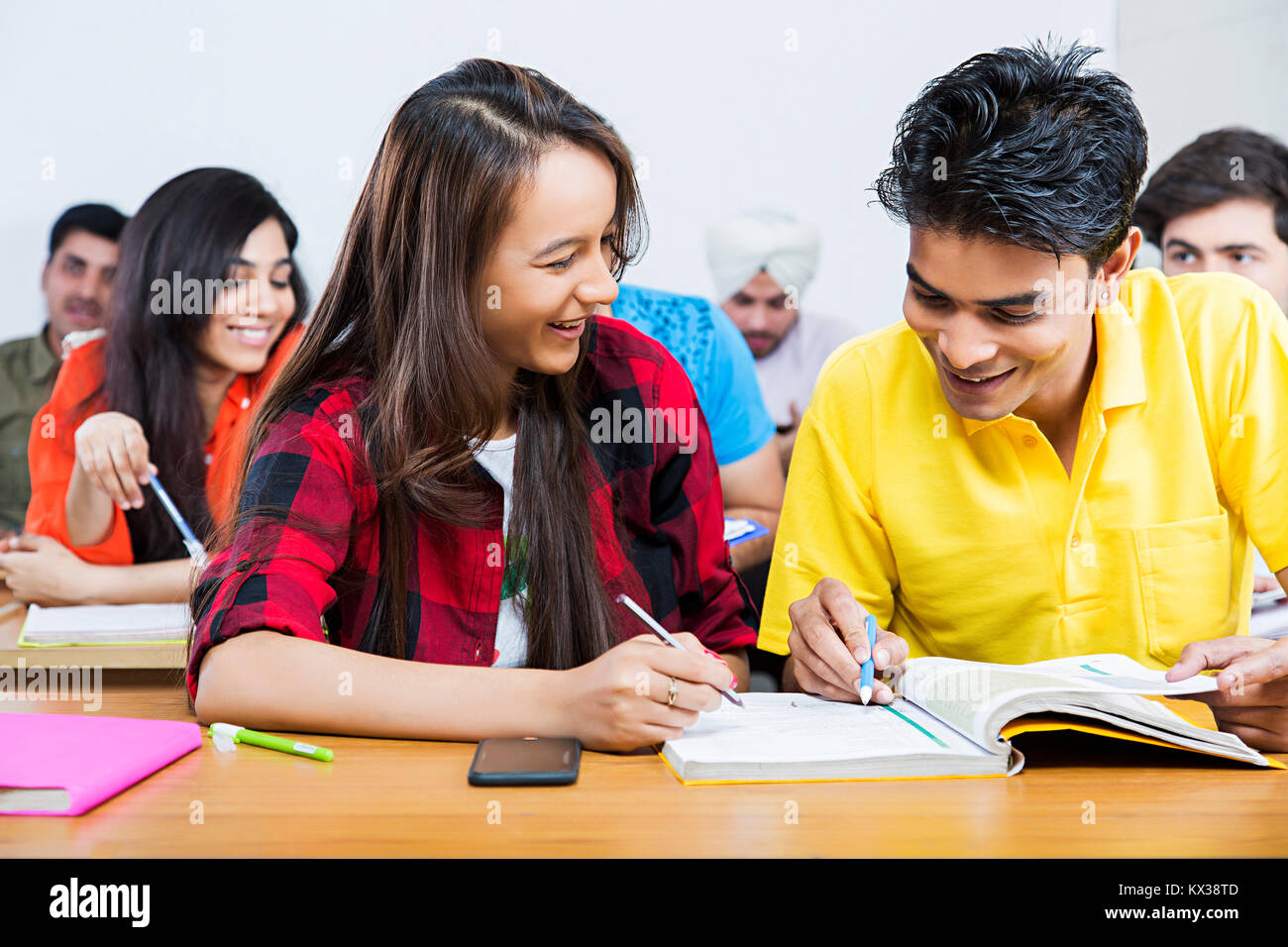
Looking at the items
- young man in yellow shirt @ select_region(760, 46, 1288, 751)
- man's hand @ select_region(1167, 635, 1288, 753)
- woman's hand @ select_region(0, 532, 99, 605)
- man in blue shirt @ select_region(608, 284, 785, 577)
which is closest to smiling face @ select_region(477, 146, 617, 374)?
young man in yellow shirt @ select_region(760, 46, 1288, 751)

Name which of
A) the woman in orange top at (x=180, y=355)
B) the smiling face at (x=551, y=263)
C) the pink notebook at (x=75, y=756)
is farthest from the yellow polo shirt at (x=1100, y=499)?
the woman in orange top at (x=180, y=355)

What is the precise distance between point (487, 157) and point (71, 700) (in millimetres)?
752

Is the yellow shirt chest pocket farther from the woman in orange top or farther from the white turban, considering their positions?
the woman in orange top

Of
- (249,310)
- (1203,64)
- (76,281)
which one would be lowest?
(249,310)

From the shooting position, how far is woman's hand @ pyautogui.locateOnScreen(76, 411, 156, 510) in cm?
220

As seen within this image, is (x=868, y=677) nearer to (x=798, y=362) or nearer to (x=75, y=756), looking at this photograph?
(x=75, y=756)

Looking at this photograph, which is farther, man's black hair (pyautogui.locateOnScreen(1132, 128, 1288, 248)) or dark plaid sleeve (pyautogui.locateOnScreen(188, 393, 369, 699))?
man's black hair (pyautogui.locateOnScreen(1132, 128, 1288, 248))

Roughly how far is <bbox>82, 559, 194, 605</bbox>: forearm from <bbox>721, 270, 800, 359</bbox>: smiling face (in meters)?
1.48

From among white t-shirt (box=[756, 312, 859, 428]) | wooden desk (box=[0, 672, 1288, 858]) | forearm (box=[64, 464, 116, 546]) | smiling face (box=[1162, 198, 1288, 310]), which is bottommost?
wooden desk (box=[0, 672, 1288, 858])

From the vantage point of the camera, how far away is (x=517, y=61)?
2799mm

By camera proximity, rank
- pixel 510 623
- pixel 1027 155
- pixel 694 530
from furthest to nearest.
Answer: pixel 694 530 → pixel 510 623 → pixel 1027 155

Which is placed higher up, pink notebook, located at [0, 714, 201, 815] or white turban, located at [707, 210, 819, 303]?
white turban, located at [707, 210, 819, 303]

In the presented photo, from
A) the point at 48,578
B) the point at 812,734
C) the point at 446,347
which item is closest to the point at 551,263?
the point at 446,347

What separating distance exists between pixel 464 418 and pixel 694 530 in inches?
14.0
